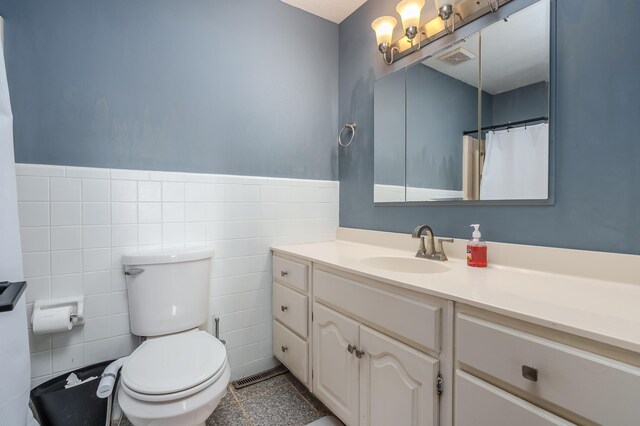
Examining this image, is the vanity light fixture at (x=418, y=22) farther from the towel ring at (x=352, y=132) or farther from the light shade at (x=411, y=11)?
the towel ring at (x=352, y=132)

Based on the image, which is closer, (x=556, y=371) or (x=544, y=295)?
(x=556, y=371)

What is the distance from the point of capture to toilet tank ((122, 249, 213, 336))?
1.32 meters

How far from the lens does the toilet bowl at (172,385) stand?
3.07 ft

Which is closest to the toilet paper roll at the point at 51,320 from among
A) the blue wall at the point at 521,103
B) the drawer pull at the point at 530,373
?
the drawer pull at the point at 530,373

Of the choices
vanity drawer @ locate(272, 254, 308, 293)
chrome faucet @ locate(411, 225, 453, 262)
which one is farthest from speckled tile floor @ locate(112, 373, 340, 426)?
chrome faucet @ locate(411, 225, 453, 262)

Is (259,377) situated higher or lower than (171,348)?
lower

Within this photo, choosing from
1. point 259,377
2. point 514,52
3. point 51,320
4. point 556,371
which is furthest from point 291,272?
point 514,52

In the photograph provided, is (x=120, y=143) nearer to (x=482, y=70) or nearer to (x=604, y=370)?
(x=482, y=70)

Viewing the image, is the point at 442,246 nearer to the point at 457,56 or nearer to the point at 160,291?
the point at 457,56

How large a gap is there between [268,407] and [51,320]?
3.45 ft

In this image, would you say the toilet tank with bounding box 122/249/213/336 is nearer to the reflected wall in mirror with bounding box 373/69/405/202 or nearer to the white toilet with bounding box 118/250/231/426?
the white toilet with bounding box 118/250/231/426

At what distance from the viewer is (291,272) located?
5.20 feet

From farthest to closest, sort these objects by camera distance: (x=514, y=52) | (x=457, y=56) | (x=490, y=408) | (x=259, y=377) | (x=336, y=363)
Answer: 1. (x=259, y=377)
2. (x=457, y=56)
3. (x=336, y=363)
4. (x=514, y=52)
5. (x=490, y=408)

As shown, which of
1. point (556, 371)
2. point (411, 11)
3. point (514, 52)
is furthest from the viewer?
point (411, 11)
